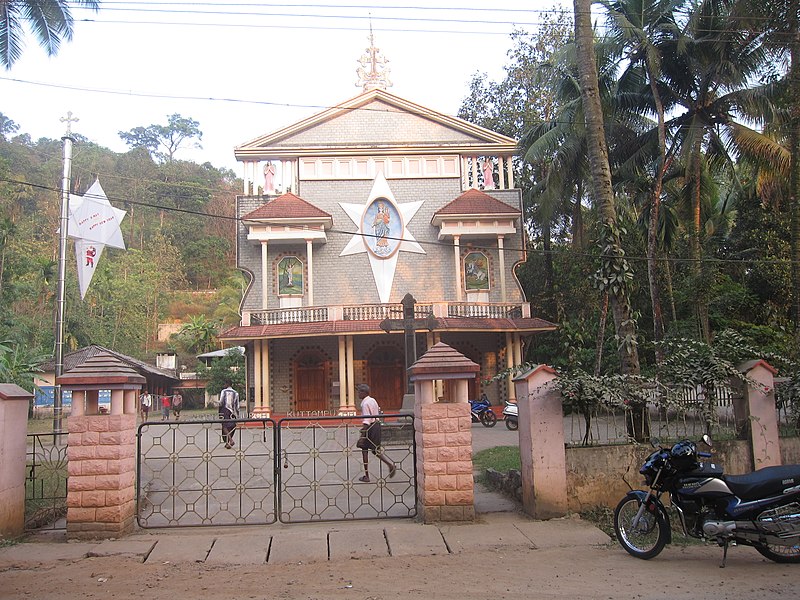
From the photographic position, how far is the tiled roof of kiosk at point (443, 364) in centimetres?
786

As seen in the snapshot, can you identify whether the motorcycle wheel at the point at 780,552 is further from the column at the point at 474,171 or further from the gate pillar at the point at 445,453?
the column at the point at 474,171

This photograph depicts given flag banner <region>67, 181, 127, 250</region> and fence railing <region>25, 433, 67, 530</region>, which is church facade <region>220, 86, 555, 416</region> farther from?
fence railing <region>25, 433, 67, 530</region>

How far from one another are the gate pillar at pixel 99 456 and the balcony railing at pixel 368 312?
677 inches

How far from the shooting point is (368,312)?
25.2 metres

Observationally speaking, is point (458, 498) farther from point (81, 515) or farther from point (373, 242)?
point (373, 242)

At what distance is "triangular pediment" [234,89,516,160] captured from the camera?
27.0m

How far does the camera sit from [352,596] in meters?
5.47

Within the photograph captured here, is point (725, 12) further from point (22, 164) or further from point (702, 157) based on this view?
point (22, 164)

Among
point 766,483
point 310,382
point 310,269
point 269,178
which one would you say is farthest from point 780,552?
point 269,178

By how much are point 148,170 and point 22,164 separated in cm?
992

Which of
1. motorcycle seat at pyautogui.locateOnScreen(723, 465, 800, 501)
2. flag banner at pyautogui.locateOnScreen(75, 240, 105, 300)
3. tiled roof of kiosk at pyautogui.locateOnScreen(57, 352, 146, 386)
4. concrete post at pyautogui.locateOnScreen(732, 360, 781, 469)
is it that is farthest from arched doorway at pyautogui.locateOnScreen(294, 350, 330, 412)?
motorcycle seat at pyautogui.locateOnScreen(723, 465, 800, 501)

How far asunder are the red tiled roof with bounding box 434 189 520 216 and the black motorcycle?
20.1 metres

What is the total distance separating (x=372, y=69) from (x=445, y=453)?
949 inches

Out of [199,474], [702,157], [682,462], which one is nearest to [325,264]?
[702,157]
